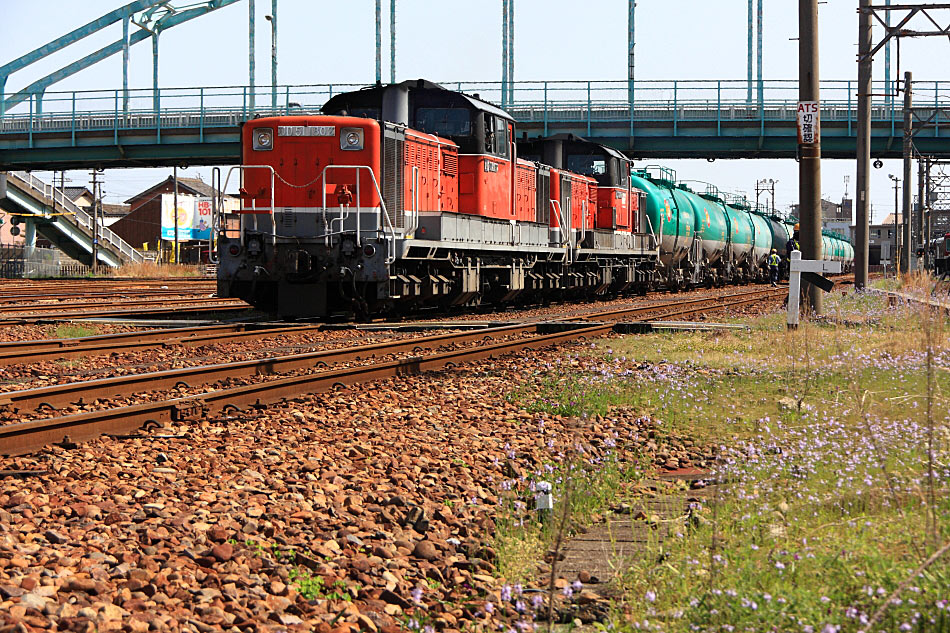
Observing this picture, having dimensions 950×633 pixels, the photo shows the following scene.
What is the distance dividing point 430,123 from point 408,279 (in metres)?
3.06

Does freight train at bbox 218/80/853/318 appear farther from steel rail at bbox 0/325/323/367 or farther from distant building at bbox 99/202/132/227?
distant building at bbox 99/202/132/227

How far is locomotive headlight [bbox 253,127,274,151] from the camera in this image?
15.2m

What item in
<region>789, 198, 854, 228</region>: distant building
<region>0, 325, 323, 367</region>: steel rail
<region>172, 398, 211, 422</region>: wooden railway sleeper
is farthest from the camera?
<region>789, 198, 854, 228</region>: distant building

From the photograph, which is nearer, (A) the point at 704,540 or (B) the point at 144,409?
(A) the point at 704,540

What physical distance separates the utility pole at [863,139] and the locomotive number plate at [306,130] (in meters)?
12.1

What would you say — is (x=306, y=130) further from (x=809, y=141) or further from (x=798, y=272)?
(x=798, y=272)

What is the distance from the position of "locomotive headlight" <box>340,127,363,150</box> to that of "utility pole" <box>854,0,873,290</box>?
38.9 feet

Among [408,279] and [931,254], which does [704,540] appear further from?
[931,254]

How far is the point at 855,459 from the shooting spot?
4832mm

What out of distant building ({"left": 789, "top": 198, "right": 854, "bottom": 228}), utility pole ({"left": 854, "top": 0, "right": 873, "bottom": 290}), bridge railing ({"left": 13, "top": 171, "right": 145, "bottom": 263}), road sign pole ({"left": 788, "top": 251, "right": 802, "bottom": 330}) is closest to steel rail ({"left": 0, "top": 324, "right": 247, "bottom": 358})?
road sign pole ({"left": 788, "top": 251, "right": 802, "bottom": 330})

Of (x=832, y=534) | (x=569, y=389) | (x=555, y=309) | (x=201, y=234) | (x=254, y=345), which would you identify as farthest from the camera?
(x=201, y=234)

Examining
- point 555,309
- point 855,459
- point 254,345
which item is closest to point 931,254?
point 555,309

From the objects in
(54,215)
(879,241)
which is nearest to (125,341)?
(54,215)

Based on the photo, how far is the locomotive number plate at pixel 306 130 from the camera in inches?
590
